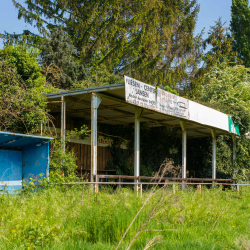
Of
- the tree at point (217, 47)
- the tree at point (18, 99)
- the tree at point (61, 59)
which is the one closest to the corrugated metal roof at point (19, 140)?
the tree at point (18, 99)

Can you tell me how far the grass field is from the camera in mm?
3979

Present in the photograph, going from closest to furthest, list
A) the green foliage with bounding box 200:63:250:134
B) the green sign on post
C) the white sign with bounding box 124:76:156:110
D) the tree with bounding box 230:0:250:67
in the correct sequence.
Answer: the white sign with bounding box 124:76:156:110, the green sign on post, the green foliage with bounding box 200:63:250:134, the tree with bounding box 230:0:250:67

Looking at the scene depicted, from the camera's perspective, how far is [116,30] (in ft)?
78.6

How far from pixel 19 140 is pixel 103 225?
11.6ft

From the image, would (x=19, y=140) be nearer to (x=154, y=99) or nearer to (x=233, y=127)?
(x=154, y=99)

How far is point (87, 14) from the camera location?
936 inches

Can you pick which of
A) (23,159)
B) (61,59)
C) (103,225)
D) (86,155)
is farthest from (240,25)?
(103,225)

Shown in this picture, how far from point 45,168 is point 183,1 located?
86.2 feet

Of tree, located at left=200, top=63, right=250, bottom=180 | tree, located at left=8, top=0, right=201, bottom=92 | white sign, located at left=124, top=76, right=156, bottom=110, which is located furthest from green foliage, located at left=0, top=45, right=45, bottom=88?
tree, located at left=8, top=0, right=201, bottom=92

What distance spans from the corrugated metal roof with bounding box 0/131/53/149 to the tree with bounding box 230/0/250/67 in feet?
104

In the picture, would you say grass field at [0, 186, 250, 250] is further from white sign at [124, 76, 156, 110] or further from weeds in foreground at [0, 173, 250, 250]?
white sign at [124, 76, 156, 110]

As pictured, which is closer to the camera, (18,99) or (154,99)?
(18,99)

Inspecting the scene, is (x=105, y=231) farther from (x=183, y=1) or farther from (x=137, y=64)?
(x=183, y=1)

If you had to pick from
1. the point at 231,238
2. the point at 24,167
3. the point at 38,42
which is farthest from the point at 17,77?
the point at 38,42
